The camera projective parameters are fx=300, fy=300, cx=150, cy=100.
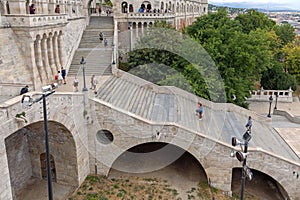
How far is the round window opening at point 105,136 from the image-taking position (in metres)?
18.2

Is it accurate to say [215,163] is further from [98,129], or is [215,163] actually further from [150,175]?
[98,129]

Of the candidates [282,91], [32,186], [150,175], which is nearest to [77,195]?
[32,186]

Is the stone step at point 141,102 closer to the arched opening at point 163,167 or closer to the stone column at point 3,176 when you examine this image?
the arched opening at point 163,167

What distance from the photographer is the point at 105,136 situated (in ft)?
61.3

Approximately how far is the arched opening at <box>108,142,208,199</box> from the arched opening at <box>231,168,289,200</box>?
2189 mm

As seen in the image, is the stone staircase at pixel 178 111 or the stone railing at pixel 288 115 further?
the stone railing at pixel 288 115

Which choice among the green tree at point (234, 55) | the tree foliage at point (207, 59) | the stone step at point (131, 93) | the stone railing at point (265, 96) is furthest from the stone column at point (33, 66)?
the stone railing at point (265, 96)

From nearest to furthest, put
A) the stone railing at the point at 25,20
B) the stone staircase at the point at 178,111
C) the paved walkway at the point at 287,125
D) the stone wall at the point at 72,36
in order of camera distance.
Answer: the stone railing at the point at 25,20
the stone staircase at the point at 178,111
the paved walkway at the point at 287,125
the stone wall at the point at 72,36

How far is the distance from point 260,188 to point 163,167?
6310mm

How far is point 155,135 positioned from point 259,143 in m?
7.25

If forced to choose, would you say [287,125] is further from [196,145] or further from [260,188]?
[196,145]

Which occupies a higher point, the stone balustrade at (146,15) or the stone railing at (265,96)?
the stone balustrade at (146,15)

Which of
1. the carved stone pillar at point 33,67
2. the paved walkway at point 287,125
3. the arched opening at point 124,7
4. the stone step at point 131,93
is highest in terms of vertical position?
the arched opening at point 124,7

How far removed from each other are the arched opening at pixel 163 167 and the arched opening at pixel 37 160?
2810 mm
